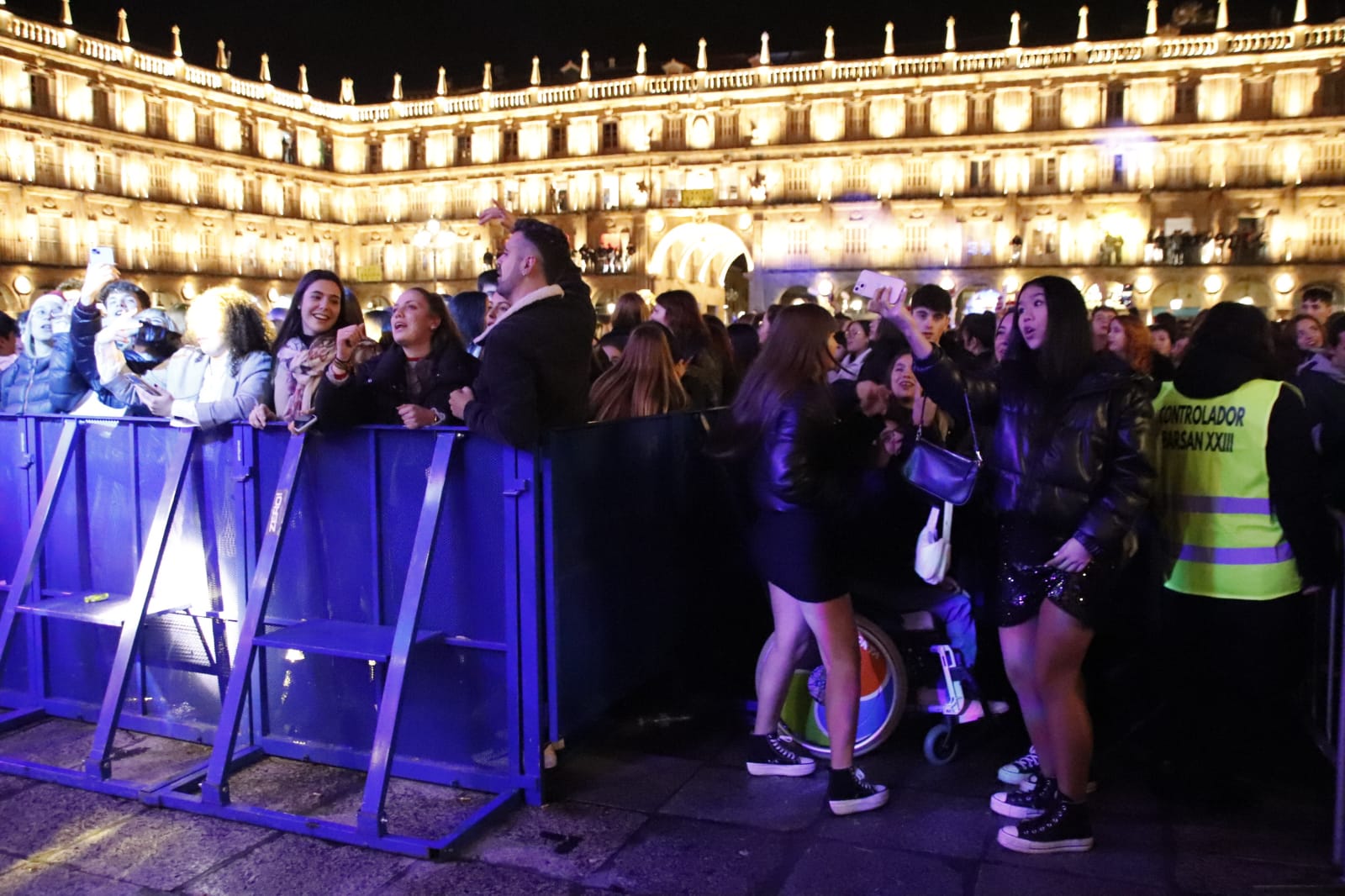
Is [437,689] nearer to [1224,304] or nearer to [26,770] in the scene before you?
[26,770]

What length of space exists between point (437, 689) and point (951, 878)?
2.19 m

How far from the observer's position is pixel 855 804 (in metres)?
4.21

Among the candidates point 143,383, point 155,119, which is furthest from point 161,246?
point 143,383

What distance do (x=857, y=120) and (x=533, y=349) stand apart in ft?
156

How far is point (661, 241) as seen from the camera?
50188 millimetres

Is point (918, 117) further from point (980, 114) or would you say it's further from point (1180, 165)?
point (1180, 165)

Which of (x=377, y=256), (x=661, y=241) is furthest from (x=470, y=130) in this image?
(x=661, y=241)

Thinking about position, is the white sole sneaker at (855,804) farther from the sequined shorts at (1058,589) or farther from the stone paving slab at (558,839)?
the sequined shorts at (1058,589)

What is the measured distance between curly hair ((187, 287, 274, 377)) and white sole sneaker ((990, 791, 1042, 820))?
3837mm

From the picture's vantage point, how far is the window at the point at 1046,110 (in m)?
46.0

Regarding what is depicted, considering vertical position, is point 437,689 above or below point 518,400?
below

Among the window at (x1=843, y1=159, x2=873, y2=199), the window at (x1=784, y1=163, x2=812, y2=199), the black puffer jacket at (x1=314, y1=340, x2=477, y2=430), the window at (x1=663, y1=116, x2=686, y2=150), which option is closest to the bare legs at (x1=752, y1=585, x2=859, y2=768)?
the black puffer jacket at (x1=314, y1=340, x2=477, y2=430)

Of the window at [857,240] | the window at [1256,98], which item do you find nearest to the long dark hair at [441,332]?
the window at [857,240]

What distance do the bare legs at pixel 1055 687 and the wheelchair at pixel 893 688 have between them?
62 centimetres
